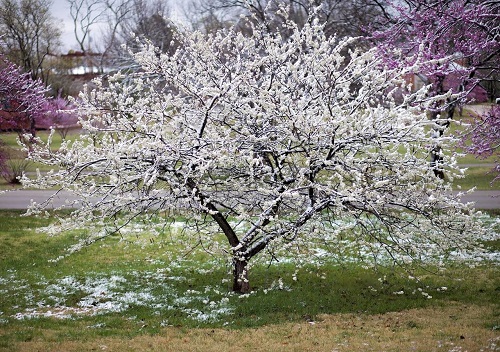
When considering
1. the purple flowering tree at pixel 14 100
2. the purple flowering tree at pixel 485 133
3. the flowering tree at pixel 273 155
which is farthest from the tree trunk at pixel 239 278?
the purple flowering tree at pixel 14 100

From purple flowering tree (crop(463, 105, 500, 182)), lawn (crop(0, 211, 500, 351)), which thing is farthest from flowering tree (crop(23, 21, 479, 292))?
purple flowering tree (crop(463, 105, 500, 182))

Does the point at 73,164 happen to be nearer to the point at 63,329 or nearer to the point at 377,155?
the point at 63,329

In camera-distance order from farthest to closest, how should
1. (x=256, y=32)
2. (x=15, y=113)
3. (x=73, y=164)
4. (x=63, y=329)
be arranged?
(x=15, y=113)
(x=256, y=32)
(x=73, y=164)
(x=63, y=329)

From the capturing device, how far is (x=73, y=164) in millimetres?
8227

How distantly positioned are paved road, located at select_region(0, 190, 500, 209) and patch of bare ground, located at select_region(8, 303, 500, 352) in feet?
29.0

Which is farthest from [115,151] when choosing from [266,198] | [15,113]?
[15,113]

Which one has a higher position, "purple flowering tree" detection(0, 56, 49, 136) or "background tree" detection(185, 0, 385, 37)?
"background tree" detection(185, 0, 385, 37)

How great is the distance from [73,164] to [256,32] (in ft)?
10.9

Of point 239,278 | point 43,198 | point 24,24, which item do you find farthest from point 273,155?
point 24,24

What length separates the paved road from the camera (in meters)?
16.1

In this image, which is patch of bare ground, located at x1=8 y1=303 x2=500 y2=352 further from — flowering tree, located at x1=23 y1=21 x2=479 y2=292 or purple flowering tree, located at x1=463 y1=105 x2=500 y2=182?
purple flowering tree, located at x1=463 y1=105 x2=500 y2=182

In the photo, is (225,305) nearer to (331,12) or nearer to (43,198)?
(43,198)

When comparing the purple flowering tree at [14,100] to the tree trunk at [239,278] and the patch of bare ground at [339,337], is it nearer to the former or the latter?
the tree trunk at [239,278]

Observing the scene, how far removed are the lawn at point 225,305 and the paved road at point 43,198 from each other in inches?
159
